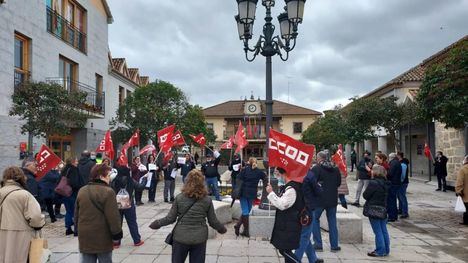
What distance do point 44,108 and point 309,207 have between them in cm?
875

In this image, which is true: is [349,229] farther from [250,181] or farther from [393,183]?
[393,183]

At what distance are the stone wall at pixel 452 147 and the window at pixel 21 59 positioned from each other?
56.4ft

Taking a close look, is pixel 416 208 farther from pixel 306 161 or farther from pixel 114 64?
pixel 114 64

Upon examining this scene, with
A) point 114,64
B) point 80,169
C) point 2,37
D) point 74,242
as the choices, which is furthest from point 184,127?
point 74,242

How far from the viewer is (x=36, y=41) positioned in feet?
48.8

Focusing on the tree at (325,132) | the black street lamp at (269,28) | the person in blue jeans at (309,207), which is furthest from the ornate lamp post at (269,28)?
the tree at (325,132)

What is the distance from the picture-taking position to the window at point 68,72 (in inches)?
680

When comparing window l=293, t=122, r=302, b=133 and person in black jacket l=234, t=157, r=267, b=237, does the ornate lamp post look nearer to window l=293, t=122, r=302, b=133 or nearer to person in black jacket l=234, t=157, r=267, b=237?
person in black jacket l=234, t=157, r=267, b=237

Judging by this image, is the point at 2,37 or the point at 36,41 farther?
the point at 36,41

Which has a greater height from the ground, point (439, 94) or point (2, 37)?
point (2, 37)

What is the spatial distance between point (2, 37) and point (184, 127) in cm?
1045

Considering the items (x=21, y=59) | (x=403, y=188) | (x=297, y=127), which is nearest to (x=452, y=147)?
(x=403, y=188)

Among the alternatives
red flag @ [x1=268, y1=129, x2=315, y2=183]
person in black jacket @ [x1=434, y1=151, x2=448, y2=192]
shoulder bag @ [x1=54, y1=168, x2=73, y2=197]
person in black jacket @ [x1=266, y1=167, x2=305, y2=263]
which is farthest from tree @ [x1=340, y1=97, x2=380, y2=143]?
person in black jacket @ [x1=266, y1=167, x2=305, y2=263]

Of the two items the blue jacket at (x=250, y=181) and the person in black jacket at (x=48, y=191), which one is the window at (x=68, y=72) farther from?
the blue jacket at (x=250, y=181)
